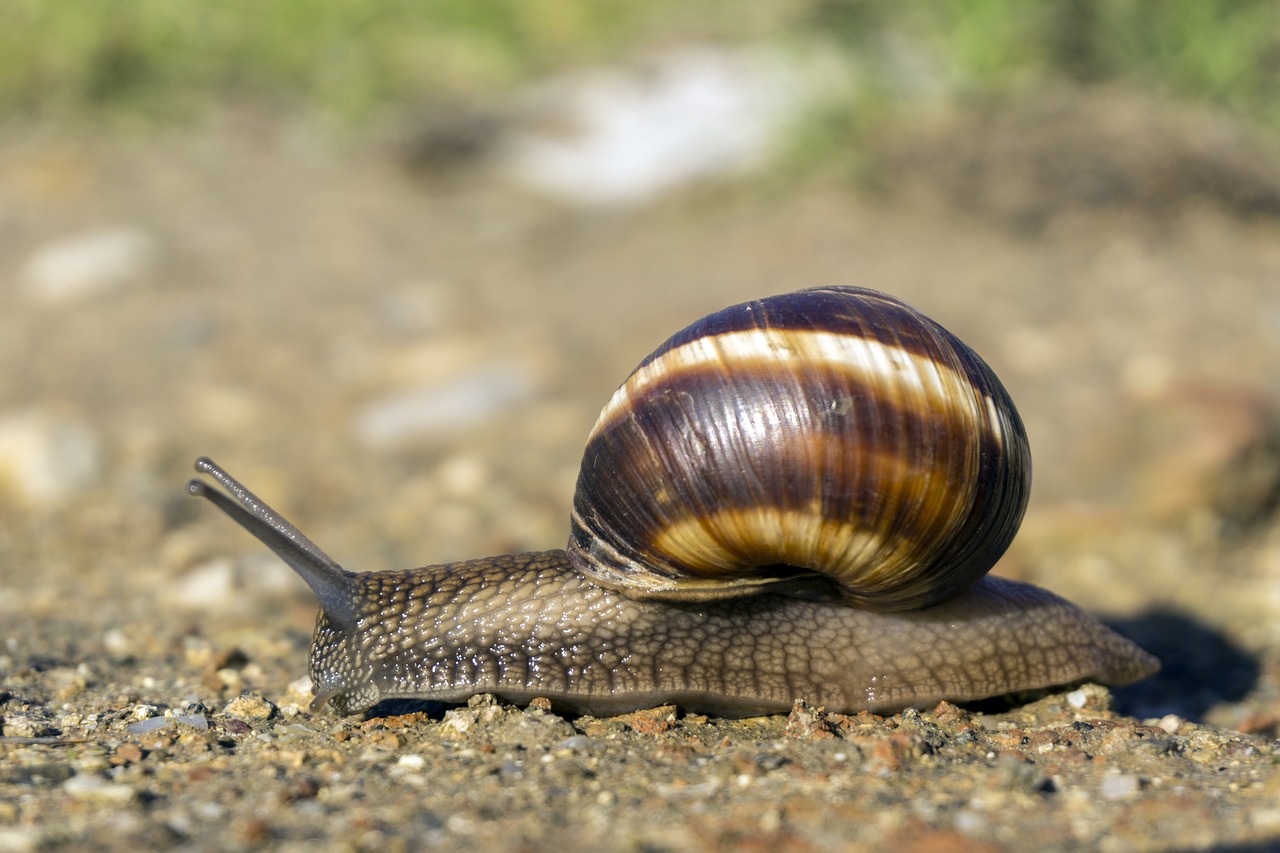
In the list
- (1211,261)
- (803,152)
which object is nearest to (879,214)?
(803,152)

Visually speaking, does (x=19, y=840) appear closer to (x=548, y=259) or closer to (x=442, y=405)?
(x=442, y=405)

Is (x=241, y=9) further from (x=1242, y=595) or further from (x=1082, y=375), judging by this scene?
(x=1242, y=595)

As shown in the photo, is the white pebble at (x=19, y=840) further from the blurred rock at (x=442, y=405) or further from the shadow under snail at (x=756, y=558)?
the blurred rock at (x=442, y=405)

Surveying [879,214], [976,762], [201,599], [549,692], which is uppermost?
[879,214]

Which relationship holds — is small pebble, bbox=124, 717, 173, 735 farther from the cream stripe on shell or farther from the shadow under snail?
the cream stripe on shell

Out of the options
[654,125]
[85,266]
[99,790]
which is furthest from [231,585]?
[654,125]

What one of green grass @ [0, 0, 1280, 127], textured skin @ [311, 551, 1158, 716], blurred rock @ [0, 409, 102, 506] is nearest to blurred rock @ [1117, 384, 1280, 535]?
textured skin @ [311, 551, 1158, 716]
